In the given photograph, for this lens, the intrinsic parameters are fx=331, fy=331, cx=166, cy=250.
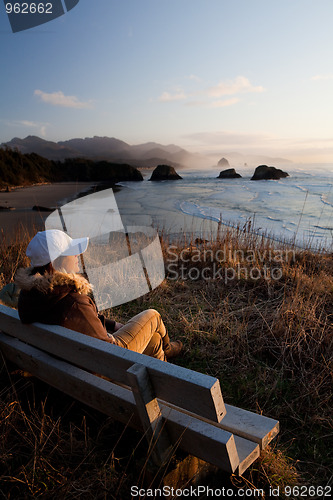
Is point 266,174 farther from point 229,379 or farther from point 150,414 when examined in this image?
point 150,414

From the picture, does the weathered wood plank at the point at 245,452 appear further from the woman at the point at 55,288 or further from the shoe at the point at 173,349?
the shoe at the point at 173,349

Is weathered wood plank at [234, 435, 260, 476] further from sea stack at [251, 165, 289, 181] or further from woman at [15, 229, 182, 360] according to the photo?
sea stack at [251, 165, 289, 181]

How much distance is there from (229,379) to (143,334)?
1.03 metres

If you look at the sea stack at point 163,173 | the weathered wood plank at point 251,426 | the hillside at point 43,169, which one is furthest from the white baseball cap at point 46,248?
the sea stack at point 163,173

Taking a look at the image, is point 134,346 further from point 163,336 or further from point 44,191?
point 44,191

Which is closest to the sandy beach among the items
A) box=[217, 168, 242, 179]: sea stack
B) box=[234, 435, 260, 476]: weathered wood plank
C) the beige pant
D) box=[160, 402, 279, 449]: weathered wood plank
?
the beige pant

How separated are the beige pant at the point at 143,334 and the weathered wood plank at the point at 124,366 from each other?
23.7 inches

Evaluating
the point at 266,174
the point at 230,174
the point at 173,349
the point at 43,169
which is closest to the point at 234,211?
the point at 43,169

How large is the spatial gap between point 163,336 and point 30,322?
1.36 m

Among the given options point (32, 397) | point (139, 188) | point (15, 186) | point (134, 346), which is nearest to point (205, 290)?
point (134, 346)

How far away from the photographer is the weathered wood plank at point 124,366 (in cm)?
122

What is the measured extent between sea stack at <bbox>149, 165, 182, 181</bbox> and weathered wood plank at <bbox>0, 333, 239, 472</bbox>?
98.9ft

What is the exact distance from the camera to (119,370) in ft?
4.83

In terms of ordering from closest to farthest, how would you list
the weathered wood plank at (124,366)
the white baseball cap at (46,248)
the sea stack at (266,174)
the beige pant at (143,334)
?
the weathered wood plank at (124,366) → the white baseball cap at (46,248) → the beige pant at (143,334) → the sea stack at (266,174)
